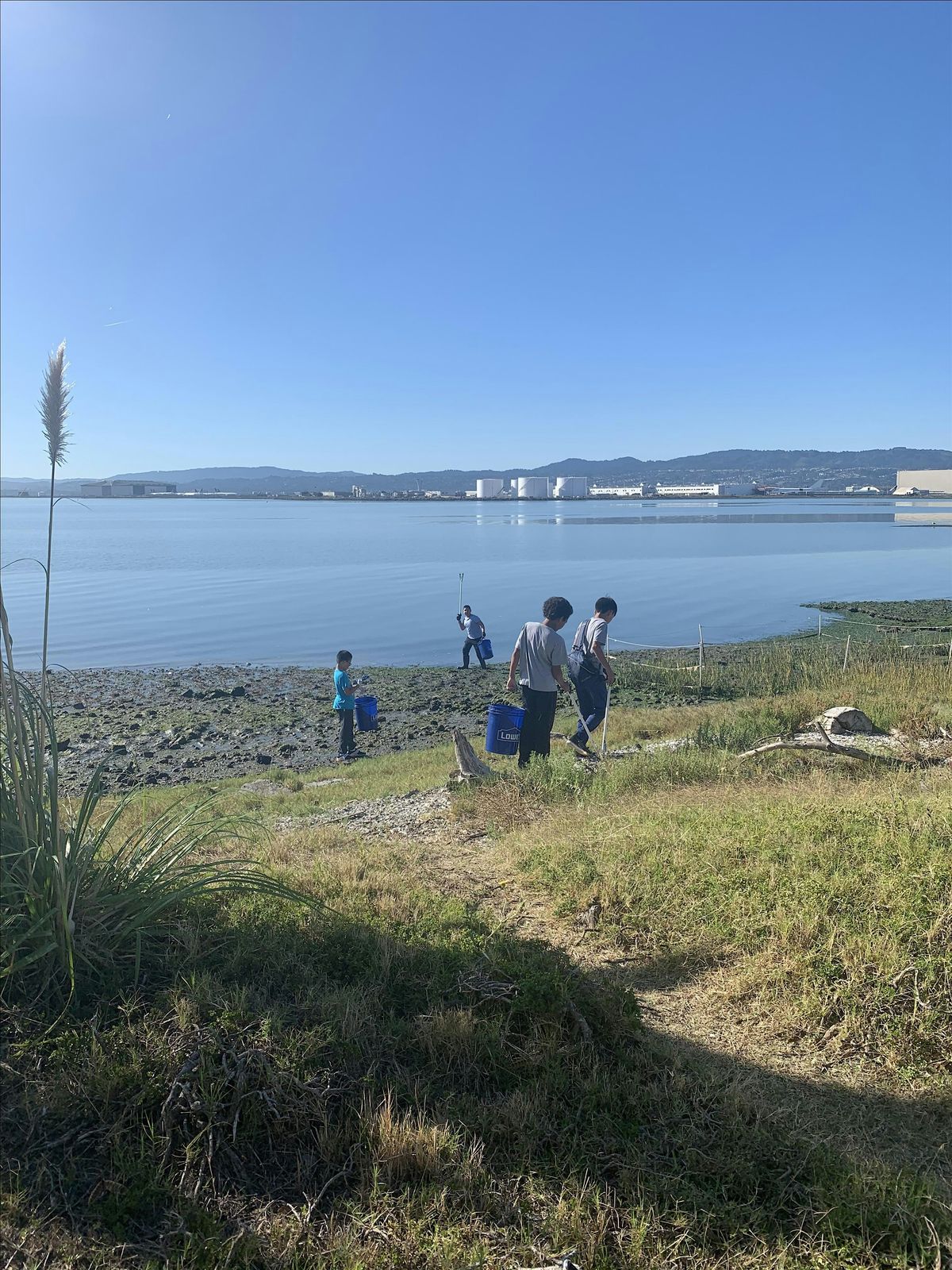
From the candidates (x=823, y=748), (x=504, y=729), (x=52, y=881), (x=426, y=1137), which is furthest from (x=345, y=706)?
(x=426, y=1137)

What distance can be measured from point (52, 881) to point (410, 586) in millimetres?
46291

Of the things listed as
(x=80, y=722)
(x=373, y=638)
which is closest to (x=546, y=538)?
(x=373, y=638)

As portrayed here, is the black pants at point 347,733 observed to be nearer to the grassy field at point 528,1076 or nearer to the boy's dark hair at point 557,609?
the boy's dark hair at point 557,609

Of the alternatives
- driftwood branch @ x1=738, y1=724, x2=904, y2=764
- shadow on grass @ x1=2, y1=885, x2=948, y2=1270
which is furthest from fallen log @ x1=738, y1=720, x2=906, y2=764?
shadow on grass @ x1=2, y1=885, x2=948, y2=1270

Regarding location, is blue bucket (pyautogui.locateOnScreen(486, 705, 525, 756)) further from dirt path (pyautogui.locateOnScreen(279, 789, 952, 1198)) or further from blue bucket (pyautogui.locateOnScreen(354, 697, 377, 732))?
blue bucket (pyautogui.locateOnScreen(354, 697, 377, 732))

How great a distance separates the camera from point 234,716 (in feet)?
70.3

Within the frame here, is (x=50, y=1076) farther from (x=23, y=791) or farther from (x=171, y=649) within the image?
(x=171, y=649)

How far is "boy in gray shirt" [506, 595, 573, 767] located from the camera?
31.7 feet

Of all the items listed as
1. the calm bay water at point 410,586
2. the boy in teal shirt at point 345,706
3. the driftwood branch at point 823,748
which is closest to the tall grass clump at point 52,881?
the driftwood branch at point 823,748

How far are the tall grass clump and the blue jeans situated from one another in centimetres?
709

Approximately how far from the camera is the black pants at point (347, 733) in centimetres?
1635

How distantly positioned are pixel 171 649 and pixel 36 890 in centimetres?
2861

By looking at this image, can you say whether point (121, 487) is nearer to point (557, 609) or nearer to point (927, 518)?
point (927, 518)

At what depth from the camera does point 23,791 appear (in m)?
3.84
